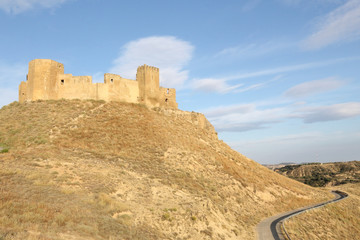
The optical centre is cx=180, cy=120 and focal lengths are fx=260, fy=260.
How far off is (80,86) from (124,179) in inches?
777

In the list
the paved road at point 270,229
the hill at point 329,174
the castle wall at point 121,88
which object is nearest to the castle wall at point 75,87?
the castle wall at point 121,88

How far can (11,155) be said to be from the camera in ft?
65.9

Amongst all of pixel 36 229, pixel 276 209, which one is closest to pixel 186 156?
pixel 276 209

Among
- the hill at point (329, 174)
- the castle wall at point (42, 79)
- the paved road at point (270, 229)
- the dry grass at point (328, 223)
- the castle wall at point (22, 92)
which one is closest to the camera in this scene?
the paved road at point (270, 229)

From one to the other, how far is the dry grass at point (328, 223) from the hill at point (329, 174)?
4022cm

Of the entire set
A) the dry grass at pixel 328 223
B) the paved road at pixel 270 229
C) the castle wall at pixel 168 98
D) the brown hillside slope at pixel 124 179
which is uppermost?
the castle wall at pixel 168 98

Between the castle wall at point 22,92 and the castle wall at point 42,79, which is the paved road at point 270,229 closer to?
the castle wall at point 42,79

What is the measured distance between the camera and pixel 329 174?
87.2 metres

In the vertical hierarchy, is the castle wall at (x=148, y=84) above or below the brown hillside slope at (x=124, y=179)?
above

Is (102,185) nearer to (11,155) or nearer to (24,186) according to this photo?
(24,186)

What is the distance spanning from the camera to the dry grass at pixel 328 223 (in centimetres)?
2336

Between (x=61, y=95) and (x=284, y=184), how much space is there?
32824 mm

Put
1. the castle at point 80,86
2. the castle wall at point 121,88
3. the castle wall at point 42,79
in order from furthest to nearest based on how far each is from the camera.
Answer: the castle wall at point 121,88 < the castle at point 80,86 < the castle wall at point 42,79

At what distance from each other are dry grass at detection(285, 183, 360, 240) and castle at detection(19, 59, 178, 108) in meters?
22.9
